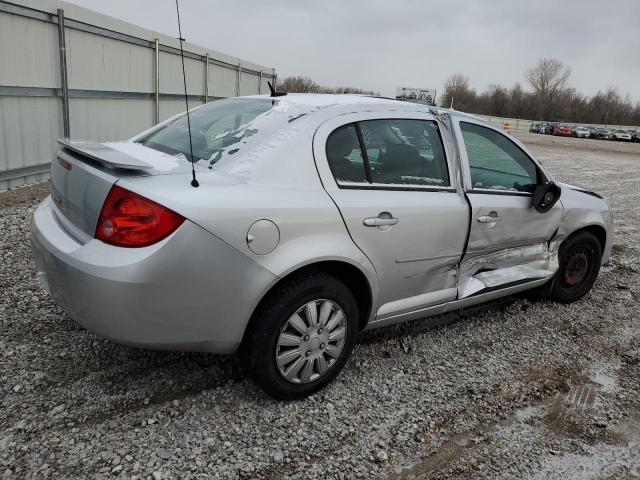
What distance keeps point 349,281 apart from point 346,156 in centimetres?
70

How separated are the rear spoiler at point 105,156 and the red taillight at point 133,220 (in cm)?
12

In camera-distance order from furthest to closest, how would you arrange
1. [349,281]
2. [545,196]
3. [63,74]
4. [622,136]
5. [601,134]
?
1. [601,134]
2. [622,136]
3. [63,74]
4. [545,196]
5. [349,281]

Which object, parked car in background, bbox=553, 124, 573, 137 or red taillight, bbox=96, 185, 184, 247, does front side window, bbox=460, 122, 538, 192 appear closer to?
red taillight, bbox=96, 185, 184, 247

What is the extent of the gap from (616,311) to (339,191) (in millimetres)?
3183

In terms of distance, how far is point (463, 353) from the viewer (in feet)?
11.6

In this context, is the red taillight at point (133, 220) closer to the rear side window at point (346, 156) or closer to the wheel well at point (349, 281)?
the wheel well at point (349, 281)

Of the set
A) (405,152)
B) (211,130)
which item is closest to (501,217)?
(405,152)

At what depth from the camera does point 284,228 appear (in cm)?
248

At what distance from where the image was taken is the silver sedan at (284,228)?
2270 mm

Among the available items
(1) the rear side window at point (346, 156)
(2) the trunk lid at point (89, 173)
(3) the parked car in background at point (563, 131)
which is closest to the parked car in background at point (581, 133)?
(3) the parked car in background at point (563, 131)

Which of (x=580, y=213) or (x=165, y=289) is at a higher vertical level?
(x=580, y=213)

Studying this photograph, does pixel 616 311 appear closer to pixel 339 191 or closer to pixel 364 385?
pixel 364 385

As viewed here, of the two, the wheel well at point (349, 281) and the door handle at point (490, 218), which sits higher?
the door handle at point (490, 218)

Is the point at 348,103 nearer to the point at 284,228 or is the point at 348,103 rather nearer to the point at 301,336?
the point at 284,228
